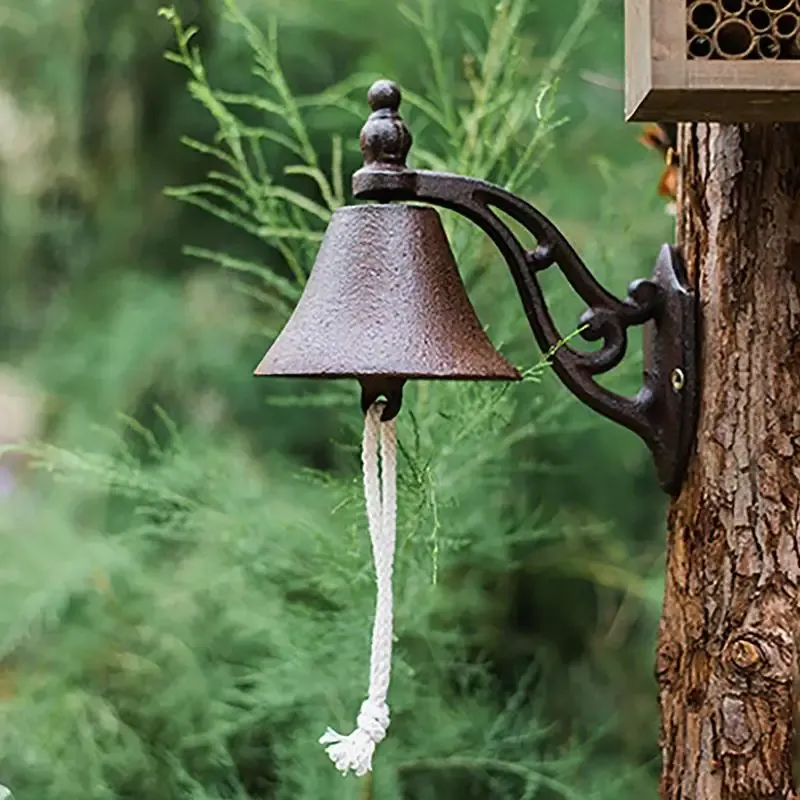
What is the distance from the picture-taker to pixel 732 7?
55 cm

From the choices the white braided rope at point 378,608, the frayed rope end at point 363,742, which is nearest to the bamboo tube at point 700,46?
the white braided rope at point 378,608

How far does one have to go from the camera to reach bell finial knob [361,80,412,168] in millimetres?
673

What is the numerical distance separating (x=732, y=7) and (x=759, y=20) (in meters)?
0.01

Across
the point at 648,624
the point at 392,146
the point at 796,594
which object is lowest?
the point at 648,624

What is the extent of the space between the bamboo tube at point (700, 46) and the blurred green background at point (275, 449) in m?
0.40

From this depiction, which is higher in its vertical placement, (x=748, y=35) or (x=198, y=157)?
(x=198, y=157)

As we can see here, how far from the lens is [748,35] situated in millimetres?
553

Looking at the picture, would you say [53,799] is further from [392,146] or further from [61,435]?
[392,146]

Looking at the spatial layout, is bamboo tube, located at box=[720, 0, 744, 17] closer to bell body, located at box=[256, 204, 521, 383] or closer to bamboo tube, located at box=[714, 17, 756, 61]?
bamboo tube, located at box=[714, 17, 756, 61]

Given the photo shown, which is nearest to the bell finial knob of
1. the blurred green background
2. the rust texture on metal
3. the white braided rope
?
the rust texture on metal

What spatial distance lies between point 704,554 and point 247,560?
496 millimetres

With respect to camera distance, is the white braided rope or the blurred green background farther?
the blurred green background

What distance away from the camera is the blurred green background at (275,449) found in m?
1.04

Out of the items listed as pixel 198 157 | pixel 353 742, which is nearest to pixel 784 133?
pixel 353 742
